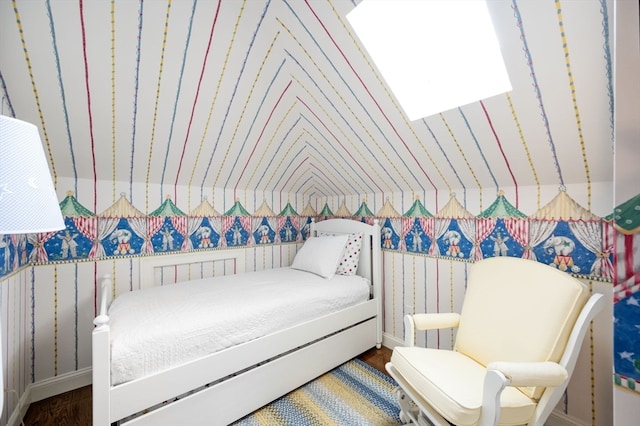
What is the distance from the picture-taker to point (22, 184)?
760 mm

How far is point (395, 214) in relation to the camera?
2.73 metres

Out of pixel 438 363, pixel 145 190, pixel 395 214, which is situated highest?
pixel 145 190

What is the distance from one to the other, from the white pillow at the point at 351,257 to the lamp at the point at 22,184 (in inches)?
89.2

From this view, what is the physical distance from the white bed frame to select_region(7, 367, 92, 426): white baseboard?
0.78 meters

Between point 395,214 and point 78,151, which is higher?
point 78,151

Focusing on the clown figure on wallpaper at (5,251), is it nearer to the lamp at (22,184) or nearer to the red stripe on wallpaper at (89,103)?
the red stripe on wallpaper at (89,103)

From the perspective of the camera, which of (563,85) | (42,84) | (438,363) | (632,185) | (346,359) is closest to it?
(632,185)

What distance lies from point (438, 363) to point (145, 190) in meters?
2.69

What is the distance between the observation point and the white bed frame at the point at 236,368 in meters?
1.29

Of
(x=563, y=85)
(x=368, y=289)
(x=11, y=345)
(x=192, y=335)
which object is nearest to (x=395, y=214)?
(x=368, y=289)

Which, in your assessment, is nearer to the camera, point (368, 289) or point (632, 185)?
point (632, 185)

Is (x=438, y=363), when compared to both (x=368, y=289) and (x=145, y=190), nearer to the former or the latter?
(x=368, y=289)

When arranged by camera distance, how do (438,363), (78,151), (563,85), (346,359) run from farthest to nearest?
(346,359)
(78,151)
(438,363)
(563,85)

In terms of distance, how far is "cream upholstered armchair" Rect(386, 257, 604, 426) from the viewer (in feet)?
3.73
